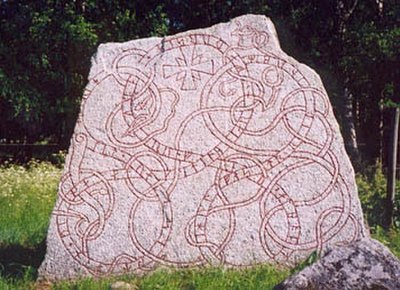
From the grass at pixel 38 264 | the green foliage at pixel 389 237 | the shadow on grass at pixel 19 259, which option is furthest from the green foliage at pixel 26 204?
the green foliage at pixel 389 237

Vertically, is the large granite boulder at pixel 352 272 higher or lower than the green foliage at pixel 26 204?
higher

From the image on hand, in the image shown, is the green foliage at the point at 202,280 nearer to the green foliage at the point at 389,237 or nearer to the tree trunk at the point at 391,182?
the green foliage at the point at 389,237

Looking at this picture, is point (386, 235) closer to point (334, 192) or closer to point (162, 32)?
point (334, 192)

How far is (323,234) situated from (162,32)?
7722 millimetres

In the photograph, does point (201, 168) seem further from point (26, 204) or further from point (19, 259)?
point (26, 204)

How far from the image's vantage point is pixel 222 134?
4.77 meters

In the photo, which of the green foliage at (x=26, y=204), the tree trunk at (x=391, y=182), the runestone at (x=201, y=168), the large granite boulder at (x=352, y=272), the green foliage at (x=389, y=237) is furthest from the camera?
the tree trunk at (x=391, y=182)

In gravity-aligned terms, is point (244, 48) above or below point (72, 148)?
above

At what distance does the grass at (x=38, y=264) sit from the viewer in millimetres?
4293

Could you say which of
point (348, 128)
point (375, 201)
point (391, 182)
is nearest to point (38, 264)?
point (391, 182)

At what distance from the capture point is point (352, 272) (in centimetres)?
341

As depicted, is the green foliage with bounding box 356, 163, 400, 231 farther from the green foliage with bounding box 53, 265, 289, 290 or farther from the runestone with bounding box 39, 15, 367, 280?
the green foliage with bounding box 53, 265, 289, 290

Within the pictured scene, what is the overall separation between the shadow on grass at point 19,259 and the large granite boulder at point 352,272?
2.02 m

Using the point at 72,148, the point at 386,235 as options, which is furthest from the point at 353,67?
the point at 72,148
